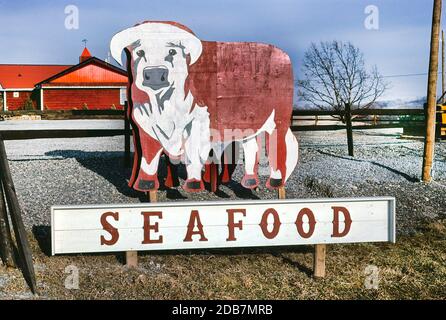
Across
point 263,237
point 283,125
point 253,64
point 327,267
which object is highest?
point 253,64

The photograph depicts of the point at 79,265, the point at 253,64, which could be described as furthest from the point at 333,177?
the point at 79,265

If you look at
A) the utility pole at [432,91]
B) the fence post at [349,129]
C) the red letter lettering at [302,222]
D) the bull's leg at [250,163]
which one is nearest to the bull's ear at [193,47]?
the bull's leg at [250,163]

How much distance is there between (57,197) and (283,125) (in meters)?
3.41

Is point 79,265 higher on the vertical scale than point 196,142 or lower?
lower

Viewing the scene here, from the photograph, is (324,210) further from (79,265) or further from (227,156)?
(79,265)

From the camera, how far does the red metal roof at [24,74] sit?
31175 mm

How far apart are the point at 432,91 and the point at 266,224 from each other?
18.4ft

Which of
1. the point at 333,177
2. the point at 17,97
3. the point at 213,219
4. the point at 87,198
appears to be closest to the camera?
the point at 213,219

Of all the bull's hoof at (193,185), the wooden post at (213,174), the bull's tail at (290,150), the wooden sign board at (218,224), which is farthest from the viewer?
the wooden post at (213,174)

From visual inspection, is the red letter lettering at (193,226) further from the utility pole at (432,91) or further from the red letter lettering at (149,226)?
the utility pole at (432,91)

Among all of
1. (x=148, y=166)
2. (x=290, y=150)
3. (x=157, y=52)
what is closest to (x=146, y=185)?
(x=148, y=166)

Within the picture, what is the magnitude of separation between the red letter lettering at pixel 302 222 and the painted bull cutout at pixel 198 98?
1051 mm

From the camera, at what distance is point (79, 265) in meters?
5.13

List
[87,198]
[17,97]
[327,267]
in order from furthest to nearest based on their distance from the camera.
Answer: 1. [17,97]
2. [87,198]
3. [327,267]
